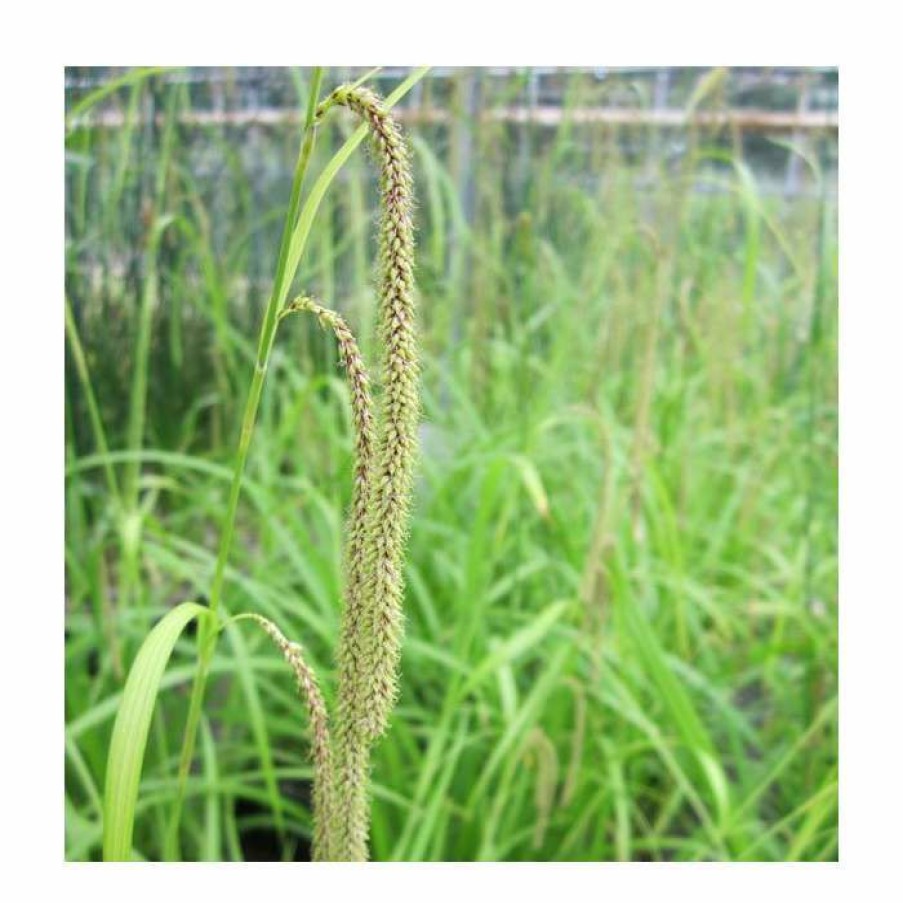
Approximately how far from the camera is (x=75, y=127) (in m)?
1.18

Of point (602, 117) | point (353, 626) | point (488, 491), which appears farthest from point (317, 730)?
point (602, 117)

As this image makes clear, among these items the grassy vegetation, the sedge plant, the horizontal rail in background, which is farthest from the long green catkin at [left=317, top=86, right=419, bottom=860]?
the horizontal rail in background

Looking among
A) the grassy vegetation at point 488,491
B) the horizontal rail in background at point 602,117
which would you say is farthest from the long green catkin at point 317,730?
the horizontal rail in background at point 602,117

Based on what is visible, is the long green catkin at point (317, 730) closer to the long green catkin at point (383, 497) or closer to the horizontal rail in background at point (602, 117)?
the long green catkin at point (383, 497)

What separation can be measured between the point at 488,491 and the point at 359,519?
551mm

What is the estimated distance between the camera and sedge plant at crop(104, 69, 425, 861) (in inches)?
22.7

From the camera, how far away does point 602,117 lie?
135cm

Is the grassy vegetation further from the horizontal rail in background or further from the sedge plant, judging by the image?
the sedge plant

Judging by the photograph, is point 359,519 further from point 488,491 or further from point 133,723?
point 488,491

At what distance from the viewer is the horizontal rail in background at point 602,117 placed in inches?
51.1

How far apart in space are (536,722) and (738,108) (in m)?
0.78
